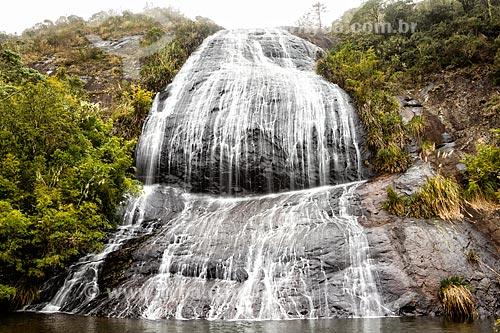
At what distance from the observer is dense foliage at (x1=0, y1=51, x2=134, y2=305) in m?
10.8

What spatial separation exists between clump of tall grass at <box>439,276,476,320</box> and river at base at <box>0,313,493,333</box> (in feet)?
1.61

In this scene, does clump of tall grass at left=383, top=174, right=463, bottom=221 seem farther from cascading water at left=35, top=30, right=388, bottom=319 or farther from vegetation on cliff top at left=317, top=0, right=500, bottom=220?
cascading water at left=35, top=30, right=388, bottom=319

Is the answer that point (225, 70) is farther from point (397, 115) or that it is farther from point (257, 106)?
→ point (397, 115)

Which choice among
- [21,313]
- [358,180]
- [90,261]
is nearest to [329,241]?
[358,180]

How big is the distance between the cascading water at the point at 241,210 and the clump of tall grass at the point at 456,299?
5.00 ft

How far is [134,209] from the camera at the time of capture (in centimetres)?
1478

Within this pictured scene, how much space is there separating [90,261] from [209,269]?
137 inches

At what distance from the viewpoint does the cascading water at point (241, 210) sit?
1020 cm

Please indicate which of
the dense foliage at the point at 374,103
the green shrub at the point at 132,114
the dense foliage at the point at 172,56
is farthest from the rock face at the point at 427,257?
the dense foliage at the point at 172,56

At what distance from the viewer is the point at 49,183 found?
39.5ft

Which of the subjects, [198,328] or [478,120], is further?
[478,120]

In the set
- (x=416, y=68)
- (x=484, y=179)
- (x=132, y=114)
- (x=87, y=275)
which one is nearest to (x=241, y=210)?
(x=87, y=275)

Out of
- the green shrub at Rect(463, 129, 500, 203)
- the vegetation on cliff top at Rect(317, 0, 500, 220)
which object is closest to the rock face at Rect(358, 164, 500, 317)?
the vegetation on cliff top at Rect(317, 0, 500, 220)

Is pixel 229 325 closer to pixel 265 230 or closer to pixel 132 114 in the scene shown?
pixel 265 230
